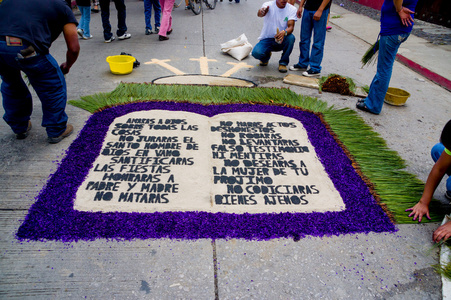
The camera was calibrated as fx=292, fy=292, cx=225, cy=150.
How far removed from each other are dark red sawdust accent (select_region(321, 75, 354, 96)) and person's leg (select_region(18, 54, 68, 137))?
366 centimetres

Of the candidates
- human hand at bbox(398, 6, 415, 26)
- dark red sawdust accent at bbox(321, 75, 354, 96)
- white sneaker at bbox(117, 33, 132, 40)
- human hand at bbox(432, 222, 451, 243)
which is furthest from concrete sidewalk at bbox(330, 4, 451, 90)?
white sneaker at bbox(117, 33, 132, 40)

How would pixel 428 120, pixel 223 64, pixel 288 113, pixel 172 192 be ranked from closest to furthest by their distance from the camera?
pixel 172 192 < pixel 288 113 < pixel 428 120 < pixel 223 64

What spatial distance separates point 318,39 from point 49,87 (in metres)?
4.05

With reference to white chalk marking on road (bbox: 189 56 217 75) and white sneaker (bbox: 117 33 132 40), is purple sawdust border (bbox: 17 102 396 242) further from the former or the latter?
white sneaker (bbox: 117 33 132 40)

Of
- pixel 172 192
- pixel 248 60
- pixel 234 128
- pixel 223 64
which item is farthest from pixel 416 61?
pixel 172 192

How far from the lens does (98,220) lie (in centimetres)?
216

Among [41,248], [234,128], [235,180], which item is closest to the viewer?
[41,248]

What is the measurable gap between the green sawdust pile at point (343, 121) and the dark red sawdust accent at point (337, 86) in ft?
1.77

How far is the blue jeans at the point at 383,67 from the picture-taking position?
3.60 metres

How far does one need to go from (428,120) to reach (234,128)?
283 cm

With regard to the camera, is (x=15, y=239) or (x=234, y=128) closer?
(x=15, y=239)

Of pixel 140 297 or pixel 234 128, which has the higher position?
pixel 234 128

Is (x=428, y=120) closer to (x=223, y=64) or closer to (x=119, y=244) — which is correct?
(x=223, y=64)

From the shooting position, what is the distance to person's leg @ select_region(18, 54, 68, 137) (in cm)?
265
